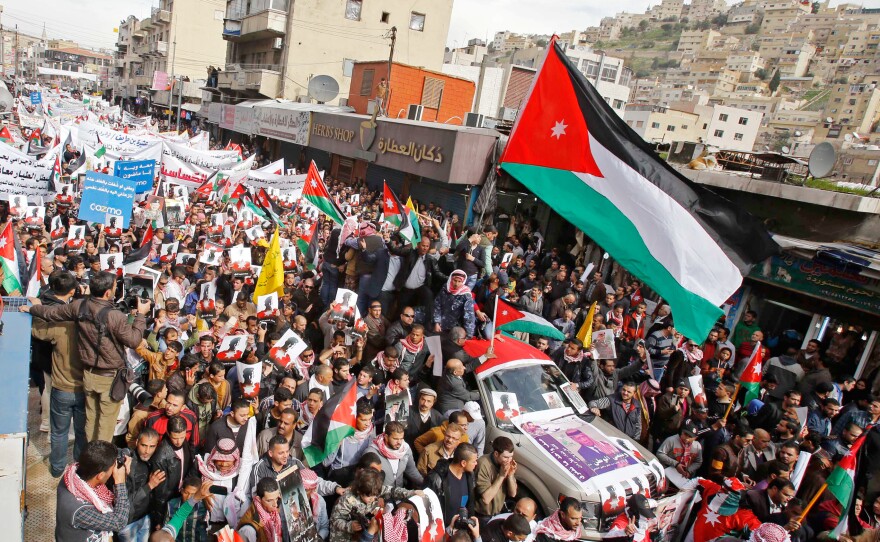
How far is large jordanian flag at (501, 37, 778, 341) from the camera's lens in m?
5.18

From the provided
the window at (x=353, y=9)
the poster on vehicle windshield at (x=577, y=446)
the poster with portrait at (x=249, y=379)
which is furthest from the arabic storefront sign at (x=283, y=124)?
the poster on vehicle windshield at (x=577, y=446)

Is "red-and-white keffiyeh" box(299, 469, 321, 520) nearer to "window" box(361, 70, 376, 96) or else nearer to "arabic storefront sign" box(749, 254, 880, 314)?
"arabic storefront sign" box(749, 254, 880, 314)

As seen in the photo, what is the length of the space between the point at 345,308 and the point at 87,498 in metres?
4.24

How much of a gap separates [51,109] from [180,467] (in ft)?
111

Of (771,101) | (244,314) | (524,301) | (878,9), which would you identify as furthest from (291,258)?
(878,9)

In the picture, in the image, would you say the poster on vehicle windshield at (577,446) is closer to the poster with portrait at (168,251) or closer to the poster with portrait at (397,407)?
the poster with portrait at (397,407)

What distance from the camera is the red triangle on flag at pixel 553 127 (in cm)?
589

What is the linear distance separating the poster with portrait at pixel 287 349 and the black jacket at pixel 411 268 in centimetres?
240

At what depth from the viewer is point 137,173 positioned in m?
13.2

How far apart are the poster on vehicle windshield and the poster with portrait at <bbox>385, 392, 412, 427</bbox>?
1.22m

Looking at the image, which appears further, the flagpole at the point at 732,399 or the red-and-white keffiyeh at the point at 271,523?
the flagpole at the point at 732,399

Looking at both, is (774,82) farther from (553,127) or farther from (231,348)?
(231,348)

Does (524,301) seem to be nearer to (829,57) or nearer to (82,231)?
(82,231)

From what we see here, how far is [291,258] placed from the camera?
10.3m
